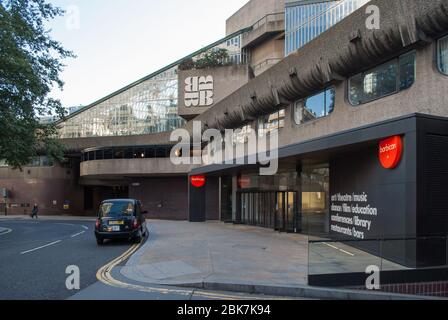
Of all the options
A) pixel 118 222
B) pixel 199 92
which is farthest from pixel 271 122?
pixel 199 92

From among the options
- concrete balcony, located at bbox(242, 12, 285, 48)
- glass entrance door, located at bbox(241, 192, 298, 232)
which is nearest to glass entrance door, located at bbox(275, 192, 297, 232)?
glass entrance door, located at bbox(241, 192, 298, 232)

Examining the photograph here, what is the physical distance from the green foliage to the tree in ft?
64.5

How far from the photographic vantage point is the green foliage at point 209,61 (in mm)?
43594

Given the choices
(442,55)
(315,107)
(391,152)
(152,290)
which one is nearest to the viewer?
(152,290)

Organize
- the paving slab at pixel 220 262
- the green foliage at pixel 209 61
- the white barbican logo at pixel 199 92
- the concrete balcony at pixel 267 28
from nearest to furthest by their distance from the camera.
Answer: the paving slab at pixel 220 262 < the white barbican logo at pixel 199 92 < the green foliage at pixel 209 61 < the concrete balcony at pixel 267 28

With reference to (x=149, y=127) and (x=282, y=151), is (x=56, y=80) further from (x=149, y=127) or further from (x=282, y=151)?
(x=149, y=127)

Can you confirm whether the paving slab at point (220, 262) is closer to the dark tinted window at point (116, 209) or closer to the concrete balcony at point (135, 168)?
the dark tinted window at point (116, 209)

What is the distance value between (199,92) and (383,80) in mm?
27686

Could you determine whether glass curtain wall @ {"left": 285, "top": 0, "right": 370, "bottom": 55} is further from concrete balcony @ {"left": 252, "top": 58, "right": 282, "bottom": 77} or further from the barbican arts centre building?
concrete balcony @ {"left": 252, "top": 58, "right": 282, "bottom": 77}

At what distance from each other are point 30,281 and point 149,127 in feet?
141

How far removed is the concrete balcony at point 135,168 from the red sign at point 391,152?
92.1ft

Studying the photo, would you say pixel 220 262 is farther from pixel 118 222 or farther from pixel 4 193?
pixel 4 193

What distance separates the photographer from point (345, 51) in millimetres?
15492

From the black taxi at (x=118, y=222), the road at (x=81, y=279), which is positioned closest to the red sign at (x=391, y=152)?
the road at (x=81, y=279)
